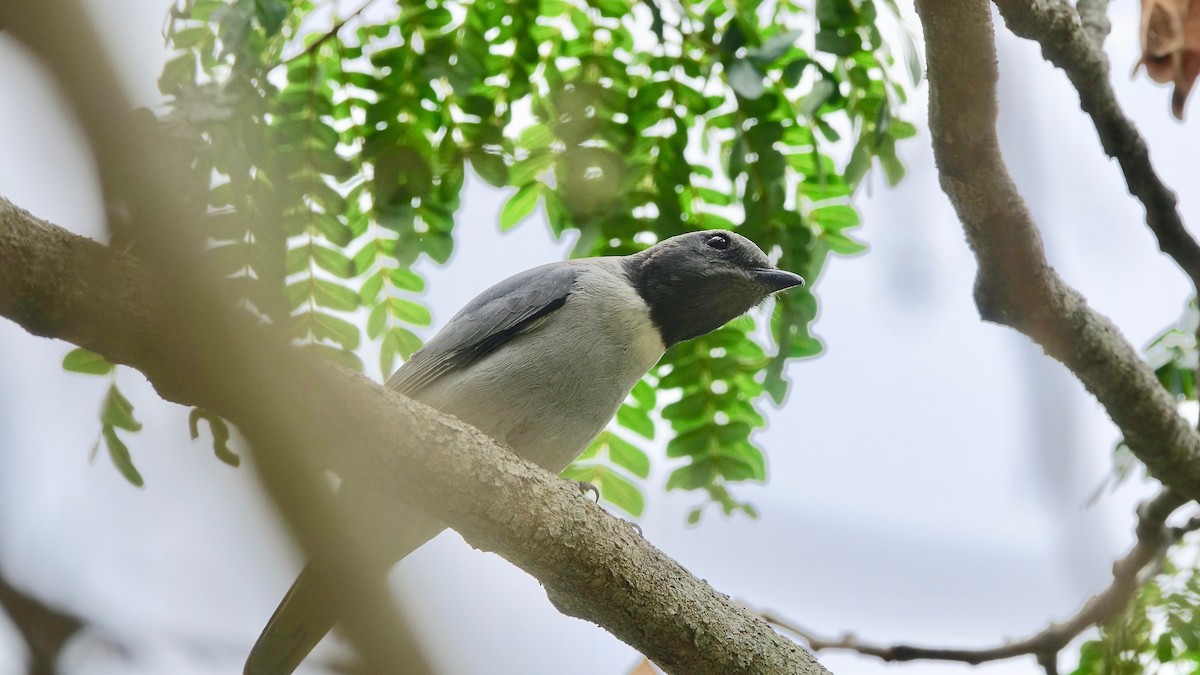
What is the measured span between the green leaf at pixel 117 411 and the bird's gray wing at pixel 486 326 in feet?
3.21

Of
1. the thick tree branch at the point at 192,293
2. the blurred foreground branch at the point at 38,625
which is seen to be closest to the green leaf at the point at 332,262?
the blurred foreground branch at the point at 38,625

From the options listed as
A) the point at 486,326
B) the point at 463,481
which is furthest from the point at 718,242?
the point at 463,481

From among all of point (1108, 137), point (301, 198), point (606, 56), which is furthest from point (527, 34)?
point (1108, 137)

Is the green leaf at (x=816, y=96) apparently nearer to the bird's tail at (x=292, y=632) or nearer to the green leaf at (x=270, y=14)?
the green leaf at (x=270, y=14)

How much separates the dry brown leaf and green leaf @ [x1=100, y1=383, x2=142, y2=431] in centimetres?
387

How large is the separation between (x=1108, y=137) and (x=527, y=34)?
234cm

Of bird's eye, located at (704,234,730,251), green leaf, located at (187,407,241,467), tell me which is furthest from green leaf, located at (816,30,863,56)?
green leaf, located at (187,407,241,467)

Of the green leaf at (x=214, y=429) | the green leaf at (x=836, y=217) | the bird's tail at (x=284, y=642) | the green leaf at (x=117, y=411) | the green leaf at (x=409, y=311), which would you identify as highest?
the green leaf at (x=836, y=217)

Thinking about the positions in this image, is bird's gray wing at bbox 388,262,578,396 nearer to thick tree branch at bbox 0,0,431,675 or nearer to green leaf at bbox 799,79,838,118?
green leaf at bbox 799,79,838,118

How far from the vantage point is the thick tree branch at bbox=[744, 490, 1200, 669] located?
4211mm

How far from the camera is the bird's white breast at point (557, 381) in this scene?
4207 mm

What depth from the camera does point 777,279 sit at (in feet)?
15.2

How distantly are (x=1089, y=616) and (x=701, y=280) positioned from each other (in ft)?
6.77

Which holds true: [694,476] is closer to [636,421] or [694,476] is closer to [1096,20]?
[636,421]
